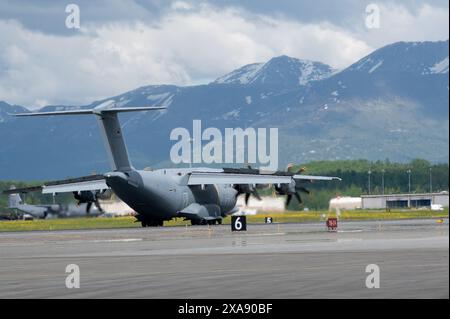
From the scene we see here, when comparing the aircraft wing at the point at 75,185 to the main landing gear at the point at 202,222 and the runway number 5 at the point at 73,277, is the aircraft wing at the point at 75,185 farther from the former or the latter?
the runway number 5 at the point at 73,277

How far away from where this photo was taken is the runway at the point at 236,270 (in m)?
30.0

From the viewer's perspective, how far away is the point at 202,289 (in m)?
31.0

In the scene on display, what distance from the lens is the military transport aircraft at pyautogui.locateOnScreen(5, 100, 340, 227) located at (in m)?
99.3

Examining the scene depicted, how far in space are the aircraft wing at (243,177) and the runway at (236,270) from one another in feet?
131

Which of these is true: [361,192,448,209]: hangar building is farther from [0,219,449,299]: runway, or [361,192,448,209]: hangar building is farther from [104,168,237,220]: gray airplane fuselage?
[0,219,449,299]: runway

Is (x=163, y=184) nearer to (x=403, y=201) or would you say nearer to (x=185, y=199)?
(x=185, y=199)

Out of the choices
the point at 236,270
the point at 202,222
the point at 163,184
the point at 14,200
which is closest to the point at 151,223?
the point at 202,222

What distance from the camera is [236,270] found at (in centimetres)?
3812

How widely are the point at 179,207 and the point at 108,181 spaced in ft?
46.8

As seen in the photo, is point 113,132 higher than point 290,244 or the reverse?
higher
